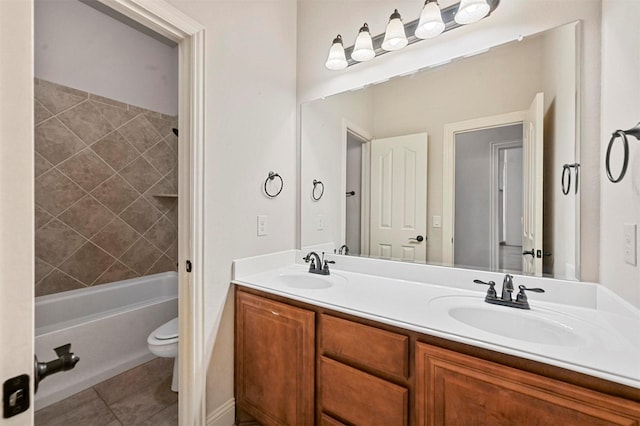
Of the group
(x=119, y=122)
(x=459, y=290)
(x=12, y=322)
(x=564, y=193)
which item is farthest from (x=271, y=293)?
(x=119, y=122)

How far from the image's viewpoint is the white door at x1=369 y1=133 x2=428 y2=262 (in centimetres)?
162

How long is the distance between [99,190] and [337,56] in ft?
7.47

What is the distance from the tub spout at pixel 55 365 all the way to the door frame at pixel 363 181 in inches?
59.0

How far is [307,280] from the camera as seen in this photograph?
1.72m

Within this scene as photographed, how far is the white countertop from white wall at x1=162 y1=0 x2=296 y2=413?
0.16m

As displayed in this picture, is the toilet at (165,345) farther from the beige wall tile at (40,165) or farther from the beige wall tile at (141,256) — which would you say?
the beige wall tile at (40,165)

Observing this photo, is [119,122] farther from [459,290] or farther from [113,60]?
[459,290]

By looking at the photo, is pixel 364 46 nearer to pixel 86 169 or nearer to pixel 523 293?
pixel 523 293

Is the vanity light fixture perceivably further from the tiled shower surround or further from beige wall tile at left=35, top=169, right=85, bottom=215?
beige wall tile at left=35, top=169, right=85, bottom=215

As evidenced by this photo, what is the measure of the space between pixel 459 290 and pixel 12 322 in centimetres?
150

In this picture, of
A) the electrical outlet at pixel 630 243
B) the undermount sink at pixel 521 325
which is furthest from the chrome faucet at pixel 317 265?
the electrical outlet at pixel 630 243

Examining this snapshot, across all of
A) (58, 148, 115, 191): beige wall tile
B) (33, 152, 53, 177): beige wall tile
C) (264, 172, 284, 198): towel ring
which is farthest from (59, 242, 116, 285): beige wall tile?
(264, 172, 284, 198): towel ring

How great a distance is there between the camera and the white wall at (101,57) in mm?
2160

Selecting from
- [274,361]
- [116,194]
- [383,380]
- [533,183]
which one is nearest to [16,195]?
[383,380]
